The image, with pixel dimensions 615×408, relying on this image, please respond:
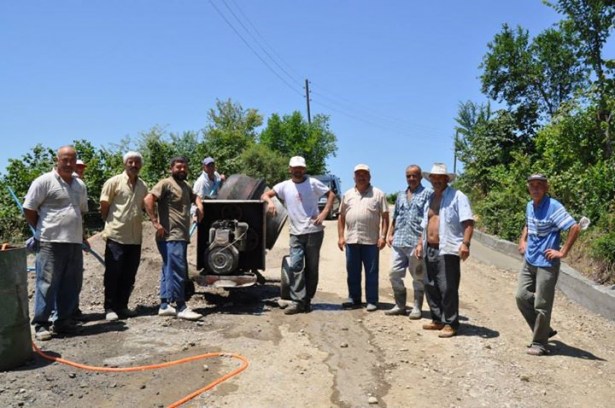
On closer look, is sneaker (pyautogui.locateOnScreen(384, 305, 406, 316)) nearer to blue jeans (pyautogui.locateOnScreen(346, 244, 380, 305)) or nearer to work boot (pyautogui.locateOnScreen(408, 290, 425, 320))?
work boot (pyautogui.locateOnScreen(408, 290, 425, 320))

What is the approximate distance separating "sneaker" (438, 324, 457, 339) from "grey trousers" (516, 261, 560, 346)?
2.58 feet

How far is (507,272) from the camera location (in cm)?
1145

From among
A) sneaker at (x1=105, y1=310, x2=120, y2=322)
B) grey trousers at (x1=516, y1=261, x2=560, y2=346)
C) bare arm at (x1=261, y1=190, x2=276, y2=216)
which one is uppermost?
bare arm at (x1=261, y1=190, x2=276, y2=216)

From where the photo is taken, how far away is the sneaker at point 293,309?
23.1 ft

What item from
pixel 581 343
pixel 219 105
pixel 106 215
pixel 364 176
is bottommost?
pixel 581 343

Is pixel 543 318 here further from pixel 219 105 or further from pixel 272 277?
pixel 219 105

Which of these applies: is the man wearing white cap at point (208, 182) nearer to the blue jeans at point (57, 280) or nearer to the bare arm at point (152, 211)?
the bare arm at point (152, 211)

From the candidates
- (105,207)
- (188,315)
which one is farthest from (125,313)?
(105,207)

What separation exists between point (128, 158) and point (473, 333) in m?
4.53

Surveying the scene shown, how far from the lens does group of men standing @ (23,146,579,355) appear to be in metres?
5.77

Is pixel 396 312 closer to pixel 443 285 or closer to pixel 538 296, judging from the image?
pixel 443 285

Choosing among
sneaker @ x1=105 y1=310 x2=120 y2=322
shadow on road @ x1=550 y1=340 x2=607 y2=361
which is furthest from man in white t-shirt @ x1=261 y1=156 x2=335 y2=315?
shadow on road @ x1=550 y1=340 x2=607 y2=361

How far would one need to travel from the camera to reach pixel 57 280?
587 centimetres

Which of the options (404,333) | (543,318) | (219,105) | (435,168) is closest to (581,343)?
(543,318)
